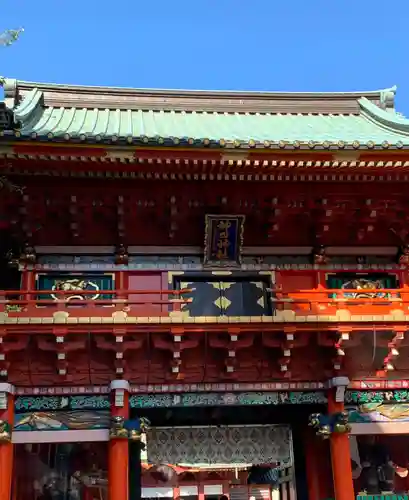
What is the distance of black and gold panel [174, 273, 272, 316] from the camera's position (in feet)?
39.7

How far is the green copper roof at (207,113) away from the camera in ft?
49.1

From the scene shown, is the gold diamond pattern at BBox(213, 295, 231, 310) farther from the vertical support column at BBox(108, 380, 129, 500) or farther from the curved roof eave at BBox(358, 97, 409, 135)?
the curved roof eave at BBox(358, 97, 409, 135)

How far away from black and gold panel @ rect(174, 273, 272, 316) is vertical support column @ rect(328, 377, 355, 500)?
215cm

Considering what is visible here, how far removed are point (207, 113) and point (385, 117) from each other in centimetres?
526

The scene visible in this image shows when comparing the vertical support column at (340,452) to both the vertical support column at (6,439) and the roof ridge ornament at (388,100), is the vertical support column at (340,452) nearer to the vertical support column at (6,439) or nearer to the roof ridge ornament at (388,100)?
the vertical support column at (6,439)

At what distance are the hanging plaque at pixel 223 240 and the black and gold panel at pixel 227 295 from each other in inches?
13.8

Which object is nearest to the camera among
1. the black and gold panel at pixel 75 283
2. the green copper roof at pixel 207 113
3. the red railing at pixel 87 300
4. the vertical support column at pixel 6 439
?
the vertical support column at pixel 6 439

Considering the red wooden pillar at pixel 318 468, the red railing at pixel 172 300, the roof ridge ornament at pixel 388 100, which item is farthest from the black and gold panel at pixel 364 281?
the roof ridge ornament at pixel 388 100

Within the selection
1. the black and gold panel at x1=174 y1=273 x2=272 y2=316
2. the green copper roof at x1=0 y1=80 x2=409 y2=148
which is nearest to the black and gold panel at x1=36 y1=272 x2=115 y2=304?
the black and gold panel at x1=174 y1=273 x2=272 y2=316

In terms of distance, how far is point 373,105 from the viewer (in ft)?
58.1

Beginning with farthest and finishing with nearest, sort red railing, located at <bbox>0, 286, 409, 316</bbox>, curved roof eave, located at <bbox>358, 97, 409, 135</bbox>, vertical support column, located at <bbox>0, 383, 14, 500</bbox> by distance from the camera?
curved roof eave, located at <bbox>358, 97, 409, 135</bbox> < red railing, located at <bbox>0, 286, 409, 316</bbox> < vertical support column, located at <bbox>0, 383, 14, 500</bbox>

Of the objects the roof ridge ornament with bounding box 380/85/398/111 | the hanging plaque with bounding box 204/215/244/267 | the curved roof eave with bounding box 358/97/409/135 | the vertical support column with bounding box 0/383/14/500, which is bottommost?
the vertical support column with bounding box 0/383/14/500

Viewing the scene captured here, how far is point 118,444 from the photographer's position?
10.2m

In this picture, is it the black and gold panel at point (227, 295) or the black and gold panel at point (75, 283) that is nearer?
the black and gold panel at point (75, 283)
